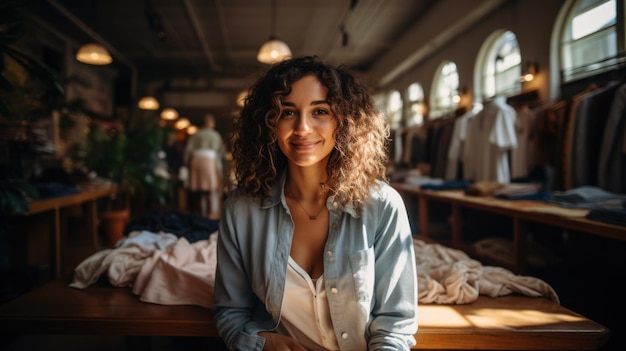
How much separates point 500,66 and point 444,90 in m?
2.03

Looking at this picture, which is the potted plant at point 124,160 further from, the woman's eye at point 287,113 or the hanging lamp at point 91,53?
the woman's eye at point 287,113

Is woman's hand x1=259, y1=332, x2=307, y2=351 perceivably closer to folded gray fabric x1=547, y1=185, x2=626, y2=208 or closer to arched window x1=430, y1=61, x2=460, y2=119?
folded gray fabric x1=547, y1=185, x2=626, y2=208

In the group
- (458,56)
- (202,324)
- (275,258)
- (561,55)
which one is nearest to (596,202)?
(275,258)

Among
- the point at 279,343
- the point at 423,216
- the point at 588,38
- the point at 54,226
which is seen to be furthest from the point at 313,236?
the point at 588,38

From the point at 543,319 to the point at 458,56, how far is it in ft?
23.3

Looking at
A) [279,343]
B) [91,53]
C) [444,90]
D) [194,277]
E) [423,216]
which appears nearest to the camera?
[279,343]

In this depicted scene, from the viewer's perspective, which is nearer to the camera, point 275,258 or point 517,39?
point 275,258

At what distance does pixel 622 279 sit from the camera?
2279mm

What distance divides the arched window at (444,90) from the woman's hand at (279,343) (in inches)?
282

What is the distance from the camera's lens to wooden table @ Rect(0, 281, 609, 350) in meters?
1.27

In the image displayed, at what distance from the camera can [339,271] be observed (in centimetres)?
117

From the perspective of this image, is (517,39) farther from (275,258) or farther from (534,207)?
(275,258)

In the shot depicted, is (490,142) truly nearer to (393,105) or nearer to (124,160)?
Result: (124,160)

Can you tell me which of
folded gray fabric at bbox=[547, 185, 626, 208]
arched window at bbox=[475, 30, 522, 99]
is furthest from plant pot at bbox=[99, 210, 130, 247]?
arched window at bbox=[475, 30, 522, 99]
